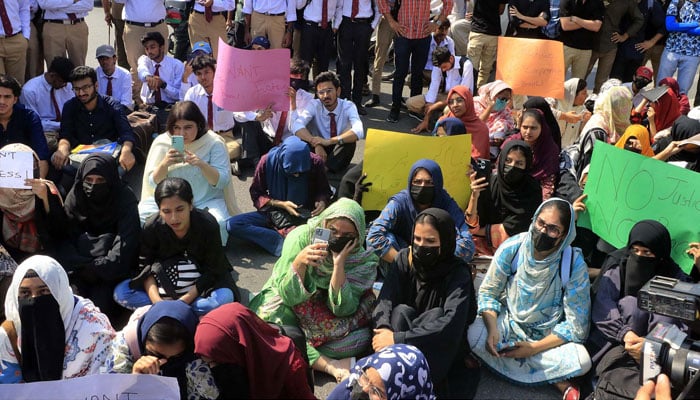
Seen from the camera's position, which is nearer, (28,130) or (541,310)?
(541,310)

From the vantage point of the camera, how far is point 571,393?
484 cm

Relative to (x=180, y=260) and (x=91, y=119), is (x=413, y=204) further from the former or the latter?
(x=91, y=119)

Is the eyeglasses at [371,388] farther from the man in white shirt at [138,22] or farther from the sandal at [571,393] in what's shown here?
the man in white shirt at [138,22]

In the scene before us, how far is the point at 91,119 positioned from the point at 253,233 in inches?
82.3

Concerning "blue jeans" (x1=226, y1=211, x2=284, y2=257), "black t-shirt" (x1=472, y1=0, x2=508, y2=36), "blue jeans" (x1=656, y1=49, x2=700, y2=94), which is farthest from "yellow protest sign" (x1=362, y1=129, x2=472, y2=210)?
"blue jeans" (x1=656, y1=49, x2=700, y2=94)

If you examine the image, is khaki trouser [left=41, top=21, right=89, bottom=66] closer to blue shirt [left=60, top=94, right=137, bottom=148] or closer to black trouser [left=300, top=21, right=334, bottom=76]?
blue shirt [left=60, top=94, right=137, bottom=148]

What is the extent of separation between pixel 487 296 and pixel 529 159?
4.40 ft

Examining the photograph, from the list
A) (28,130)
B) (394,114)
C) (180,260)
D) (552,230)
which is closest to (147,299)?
(180,260)

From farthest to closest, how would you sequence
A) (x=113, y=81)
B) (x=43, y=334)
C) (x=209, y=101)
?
(x=113, y=81)
(x=209, y=101)
(x=43, y=334)

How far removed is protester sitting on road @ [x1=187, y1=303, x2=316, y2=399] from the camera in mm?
3883

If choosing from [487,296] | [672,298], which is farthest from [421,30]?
[672,298]

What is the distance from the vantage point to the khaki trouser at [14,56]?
27.8ft

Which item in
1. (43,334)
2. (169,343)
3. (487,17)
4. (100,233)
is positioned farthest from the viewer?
(487,17)

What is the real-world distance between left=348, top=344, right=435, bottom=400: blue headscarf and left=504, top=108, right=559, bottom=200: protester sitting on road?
3.08m
